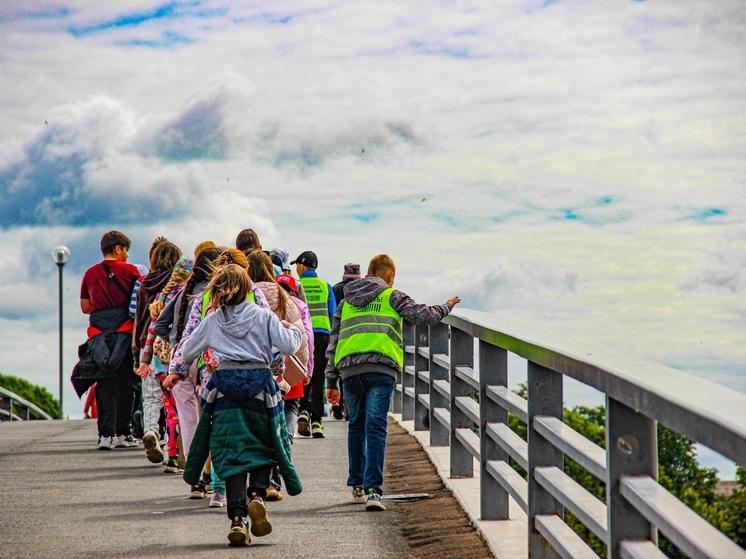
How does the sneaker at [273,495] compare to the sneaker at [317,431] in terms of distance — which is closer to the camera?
the sneaker at [273,495]

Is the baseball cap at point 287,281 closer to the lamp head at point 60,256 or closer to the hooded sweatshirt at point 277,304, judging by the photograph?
the hooded sweatshirt at point 277,304

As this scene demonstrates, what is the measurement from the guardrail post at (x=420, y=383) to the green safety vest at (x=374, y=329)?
381 centimetres

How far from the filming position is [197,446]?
753cm

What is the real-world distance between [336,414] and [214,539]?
9.46m

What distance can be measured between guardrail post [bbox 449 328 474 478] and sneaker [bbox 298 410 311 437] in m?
4.61

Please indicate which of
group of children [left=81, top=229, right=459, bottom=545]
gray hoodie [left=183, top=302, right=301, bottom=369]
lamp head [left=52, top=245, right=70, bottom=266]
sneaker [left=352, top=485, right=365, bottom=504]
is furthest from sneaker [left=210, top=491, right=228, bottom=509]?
lamp head [left=52, top=245, right=70, bottom=266]

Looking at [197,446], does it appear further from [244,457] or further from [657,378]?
[657,378]

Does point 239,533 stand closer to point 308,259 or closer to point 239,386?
point 239,386

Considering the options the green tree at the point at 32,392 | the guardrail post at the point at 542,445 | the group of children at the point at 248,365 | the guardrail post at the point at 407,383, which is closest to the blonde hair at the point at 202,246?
the group of children at the point at 248,365

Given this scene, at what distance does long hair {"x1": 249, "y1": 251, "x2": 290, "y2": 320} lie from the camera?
27.8 feet

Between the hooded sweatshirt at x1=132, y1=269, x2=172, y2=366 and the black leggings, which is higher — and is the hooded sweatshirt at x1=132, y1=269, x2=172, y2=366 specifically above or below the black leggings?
above

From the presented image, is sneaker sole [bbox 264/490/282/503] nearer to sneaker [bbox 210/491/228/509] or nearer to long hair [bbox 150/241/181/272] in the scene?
sneaker [bbox 210/491/228/509]

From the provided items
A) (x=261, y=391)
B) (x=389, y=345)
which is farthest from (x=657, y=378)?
(x=389, y=345)

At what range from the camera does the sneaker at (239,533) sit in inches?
283
